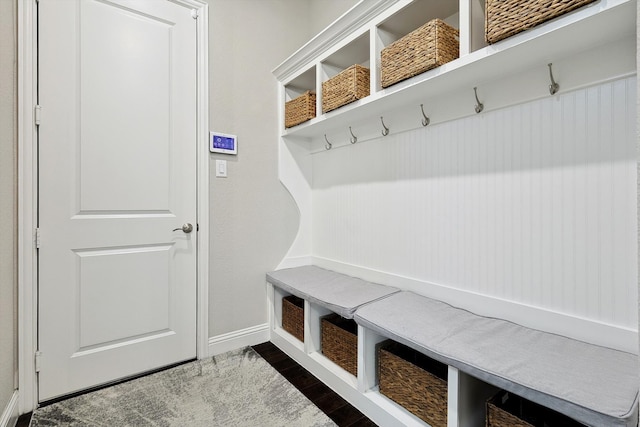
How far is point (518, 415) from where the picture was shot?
3.75 feet

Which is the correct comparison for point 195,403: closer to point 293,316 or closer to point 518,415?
point 293,316

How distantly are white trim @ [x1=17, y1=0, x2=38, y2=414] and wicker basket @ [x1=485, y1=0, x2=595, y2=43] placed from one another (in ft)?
6.96

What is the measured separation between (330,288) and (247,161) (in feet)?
3.58

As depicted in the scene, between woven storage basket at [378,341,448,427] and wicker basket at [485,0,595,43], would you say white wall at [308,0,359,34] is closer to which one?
wicker basket at [485,0,595,43]

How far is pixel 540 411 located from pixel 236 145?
2.14m

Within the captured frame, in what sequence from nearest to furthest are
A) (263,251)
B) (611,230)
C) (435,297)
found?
(611,230), (435,297), (263,251)

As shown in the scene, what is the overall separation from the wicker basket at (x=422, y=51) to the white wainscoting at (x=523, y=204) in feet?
1.19

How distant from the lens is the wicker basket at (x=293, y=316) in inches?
83.0

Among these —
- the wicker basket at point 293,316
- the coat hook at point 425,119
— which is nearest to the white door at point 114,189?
the wicker basket at point 293,316

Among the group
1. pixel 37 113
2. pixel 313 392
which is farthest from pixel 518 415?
pixel 37 113

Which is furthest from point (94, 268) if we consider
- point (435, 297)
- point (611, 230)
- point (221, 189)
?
point (611, 230)

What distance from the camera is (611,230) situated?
1110 mm

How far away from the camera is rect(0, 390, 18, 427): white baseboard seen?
4.52 ft

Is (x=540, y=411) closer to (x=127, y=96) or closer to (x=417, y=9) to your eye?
(x=417, y=9)
